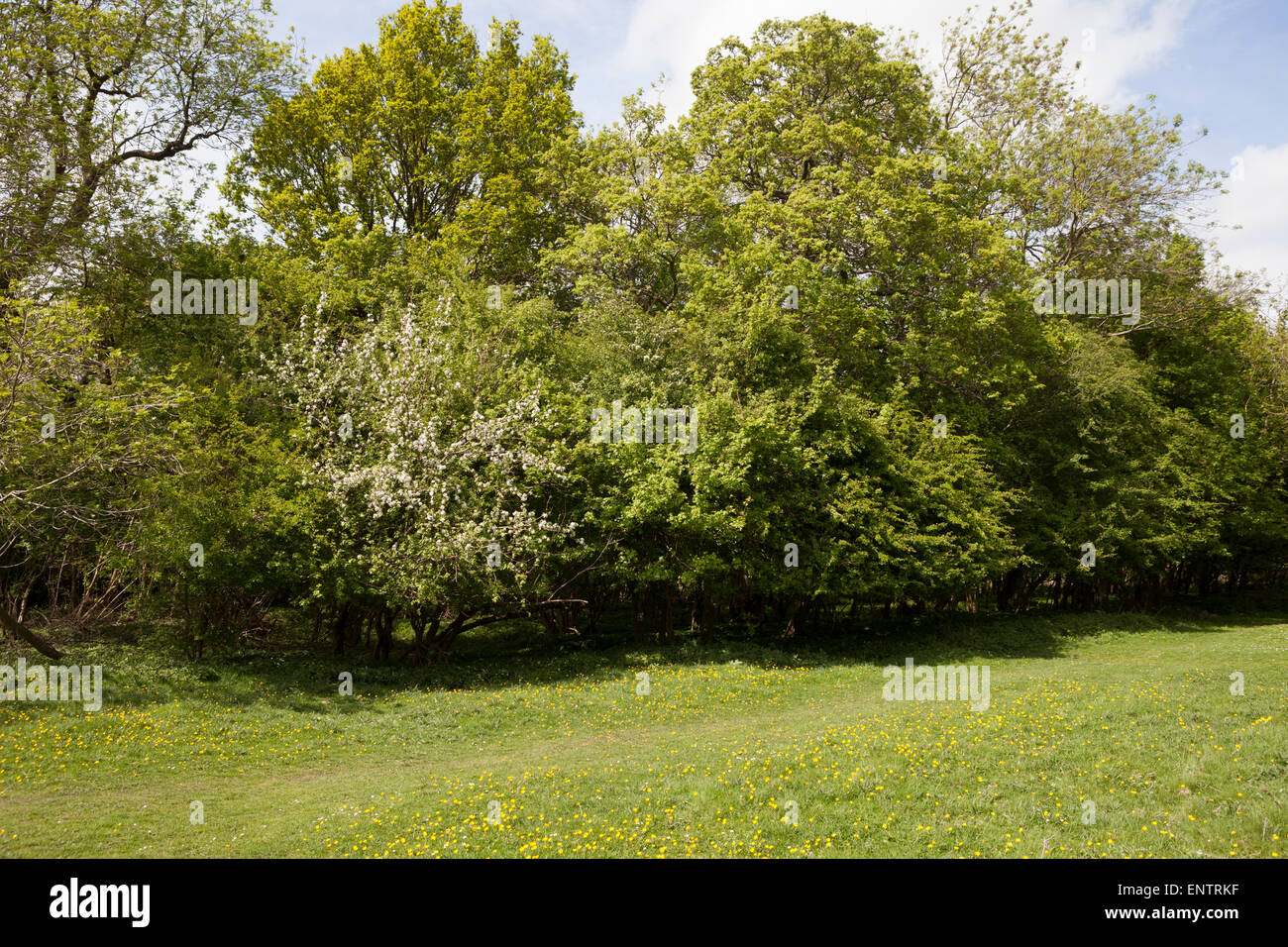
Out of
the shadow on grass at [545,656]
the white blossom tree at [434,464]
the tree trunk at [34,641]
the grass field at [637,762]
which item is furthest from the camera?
the white blossom tree at [434,464]

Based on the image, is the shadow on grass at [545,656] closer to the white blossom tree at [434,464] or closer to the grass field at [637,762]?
the grass field at [637,762]

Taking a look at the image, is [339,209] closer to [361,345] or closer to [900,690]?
[361,345]

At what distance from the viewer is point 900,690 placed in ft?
64.5

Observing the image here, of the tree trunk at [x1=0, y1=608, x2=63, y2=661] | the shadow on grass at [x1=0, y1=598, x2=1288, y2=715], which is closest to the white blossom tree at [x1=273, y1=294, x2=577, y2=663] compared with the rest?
the shadow on grass at [x1=0, y1=598, x2=1288, y2=715]

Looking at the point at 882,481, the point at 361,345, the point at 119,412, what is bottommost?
the point at 882,481

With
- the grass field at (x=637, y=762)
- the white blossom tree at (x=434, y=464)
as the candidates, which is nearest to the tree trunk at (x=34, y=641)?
the grass field at (x=637, y=762)

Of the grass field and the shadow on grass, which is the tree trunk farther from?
the grass field

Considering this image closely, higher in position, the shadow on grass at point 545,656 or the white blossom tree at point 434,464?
the white blossom tree at point 434,464

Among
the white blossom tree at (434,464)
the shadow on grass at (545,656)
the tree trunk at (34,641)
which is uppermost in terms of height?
the white blossom tree at (434,464)

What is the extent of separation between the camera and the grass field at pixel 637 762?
9.17 m

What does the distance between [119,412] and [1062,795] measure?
57.9 ft

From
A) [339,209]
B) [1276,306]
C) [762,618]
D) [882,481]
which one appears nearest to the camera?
[882,481]
